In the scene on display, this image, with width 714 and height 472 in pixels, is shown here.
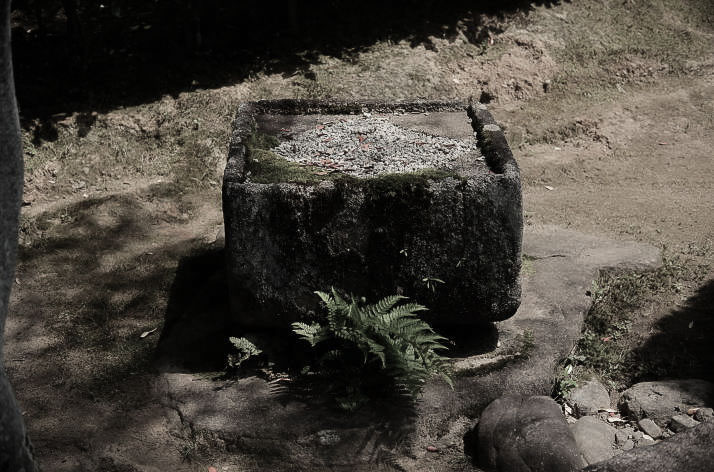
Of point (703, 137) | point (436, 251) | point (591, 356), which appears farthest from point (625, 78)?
point (436, 251)

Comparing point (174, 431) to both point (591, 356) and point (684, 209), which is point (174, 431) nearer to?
point (591, 356)

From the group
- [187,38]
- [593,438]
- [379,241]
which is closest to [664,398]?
[593,438]

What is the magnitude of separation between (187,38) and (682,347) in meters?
7.09

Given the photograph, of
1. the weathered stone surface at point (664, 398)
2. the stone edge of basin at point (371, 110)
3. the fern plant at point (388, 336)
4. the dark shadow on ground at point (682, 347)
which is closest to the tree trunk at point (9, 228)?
the fern plant at point (388, 336)

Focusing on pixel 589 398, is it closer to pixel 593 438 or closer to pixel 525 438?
pixel 593 438

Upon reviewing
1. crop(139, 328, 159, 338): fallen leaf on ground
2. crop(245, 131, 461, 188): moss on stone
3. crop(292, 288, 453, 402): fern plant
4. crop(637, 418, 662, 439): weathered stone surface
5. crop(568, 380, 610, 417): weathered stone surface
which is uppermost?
crop(245, 131, 461, 188): moss on stone

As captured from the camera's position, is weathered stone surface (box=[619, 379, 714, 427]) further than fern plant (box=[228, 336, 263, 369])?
No

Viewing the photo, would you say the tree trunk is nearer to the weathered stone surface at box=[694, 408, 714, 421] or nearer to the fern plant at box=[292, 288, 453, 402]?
the fern plant at box=[292, 288, 453, 402]

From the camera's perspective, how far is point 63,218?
7.91 metres

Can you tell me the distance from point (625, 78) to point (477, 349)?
6.42 metres

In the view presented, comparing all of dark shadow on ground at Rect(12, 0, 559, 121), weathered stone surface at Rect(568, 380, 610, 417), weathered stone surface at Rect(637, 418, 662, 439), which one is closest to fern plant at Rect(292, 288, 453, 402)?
weathered stone surface at Rect(568, 380, 610, 417)

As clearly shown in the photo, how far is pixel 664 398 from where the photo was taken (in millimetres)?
5246

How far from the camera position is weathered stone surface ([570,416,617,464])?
15.6 feet

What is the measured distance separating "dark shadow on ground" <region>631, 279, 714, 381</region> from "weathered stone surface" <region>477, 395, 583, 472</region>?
1291 millimetres
